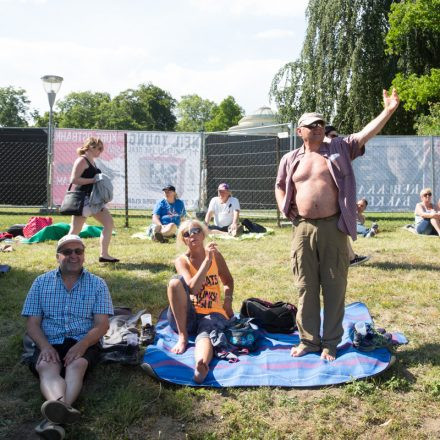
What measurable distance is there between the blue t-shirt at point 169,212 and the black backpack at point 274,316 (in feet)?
18.0

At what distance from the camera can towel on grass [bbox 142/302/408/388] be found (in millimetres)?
3672

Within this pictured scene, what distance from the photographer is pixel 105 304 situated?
3.78m

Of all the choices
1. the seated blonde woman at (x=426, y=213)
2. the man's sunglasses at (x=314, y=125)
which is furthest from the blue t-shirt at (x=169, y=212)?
the man's sunglasses at (x=314, y=125)

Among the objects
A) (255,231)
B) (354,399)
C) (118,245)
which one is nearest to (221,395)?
(354,399)

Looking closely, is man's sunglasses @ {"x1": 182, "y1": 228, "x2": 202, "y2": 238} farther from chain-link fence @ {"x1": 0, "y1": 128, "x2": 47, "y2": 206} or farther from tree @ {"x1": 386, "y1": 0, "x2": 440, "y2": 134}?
tree @ {"x1": 386, "y1": 0, "x2": 440, "y2": 134}

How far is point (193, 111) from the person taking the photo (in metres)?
82.0

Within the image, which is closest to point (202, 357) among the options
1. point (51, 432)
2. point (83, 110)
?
point (51, 432)

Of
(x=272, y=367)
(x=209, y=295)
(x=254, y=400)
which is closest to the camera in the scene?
(x=254, y=400)

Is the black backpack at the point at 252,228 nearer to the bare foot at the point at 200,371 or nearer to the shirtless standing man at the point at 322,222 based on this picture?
the shirtless standing man at the point at 322,222

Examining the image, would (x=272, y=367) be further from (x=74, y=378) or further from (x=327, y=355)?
(x=74, y=378)

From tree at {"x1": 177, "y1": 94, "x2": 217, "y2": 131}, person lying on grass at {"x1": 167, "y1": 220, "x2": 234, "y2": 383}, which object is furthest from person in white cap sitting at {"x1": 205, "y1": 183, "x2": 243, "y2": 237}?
tree at {"x1": 177, "y1": 94, "x2": 217, "y2": 131}

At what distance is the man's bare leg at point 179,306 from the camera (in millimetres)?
4172

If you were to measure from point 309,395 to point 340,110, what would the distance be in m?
20.1

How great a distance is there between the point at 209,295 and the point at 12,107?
73822 mm
